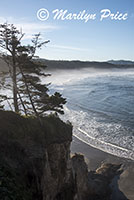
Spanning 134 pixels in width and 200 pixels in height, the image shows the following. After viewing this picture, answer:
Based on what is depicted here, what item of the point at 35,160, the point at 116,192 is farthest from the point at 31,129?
the point at 116,192

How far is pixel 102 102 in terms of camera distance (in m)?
50.2

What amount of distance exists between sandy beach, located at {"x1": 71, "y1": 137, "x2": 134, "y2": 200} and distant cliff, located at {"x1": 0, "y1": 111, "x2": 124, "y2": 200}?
530 centimetres

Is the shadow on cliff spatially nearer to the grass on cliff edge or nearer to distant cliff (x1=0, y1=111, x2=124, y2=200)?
distant cliff (x1=0, y1=111, x2=124, y2=200)

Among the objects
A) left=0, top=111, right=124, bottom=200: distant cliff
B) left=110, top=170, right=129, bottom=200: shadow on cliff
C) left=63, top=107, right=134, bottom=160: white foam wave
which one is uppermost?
left=0, top=111, right=124, bottom=200: distant cliff

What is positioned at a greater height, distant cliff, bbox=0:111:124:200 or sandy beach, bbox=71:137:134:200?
distant cliff, bbox=0:111:124:200

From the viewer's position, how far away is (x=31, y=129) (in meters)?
12.9

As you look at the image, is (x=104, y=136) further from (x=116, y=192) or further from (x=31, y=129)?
(x=31, y=129)

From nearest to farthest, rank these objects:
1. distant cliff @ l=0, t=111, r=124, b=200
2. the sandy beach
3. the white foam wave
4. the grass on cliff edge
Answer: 1. distant cliff @ l=0, t=111, r=124, b=200
2. the grass on cliff edge
3. the sandy beach
4. the white foam wave

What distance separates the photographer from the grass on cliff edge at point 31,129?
1203 centimetres

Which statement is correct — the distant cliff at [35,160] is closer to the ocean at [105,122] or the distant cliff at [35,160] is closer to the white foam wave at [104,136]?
the white foam wave at [104,136]

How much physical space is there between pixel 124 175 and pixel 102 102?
28624 millimetres

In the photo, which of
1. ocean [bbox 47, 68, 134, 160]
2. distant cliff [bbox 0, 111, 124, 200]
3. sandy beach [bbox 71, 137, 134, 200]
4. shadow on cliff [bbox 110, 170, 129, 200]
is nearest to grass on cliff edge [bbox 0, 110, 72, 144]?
distant cliff [bbox 0, 111, 124, 200]

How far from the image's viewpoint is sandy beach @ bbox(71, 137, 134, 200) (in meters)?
19.9

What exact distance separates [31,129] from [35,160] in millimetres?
2064
